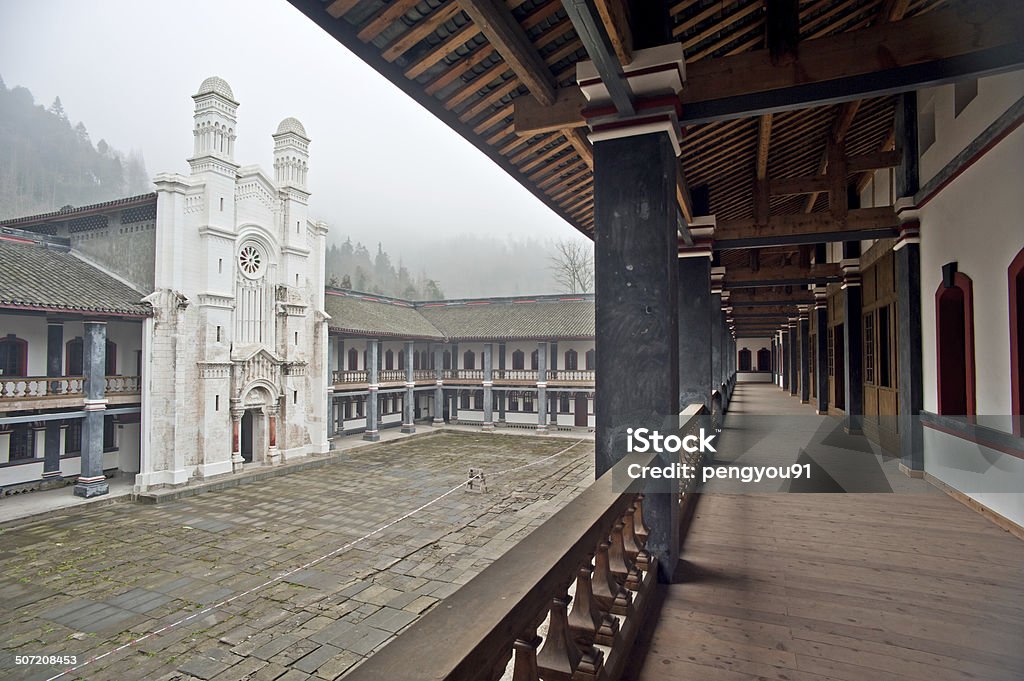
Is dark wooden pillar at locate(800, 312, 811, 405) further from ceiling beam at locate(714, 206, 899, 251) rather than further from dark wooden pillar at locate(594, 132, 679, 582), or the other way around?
dark wooden pillar at locate(594, 132, 679, 582)

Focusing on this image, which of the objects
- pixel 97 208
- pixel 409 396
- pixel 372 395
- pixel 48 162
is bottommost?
pixel 409 396

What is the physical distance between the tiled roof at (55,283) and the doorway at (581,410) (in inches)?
771

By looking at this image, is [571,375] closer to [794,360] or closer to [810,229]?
[794,360]

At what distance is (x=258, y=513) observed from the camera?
48.5 feet

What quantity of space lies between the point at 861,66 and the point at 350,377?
24.2m

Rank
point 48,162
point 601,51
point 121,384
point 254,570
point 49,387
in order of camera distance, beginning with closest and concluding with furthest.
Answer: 1. point 601,51
2. point 254,570
3. point 49,387
4. point 121,384
5. point 48,162

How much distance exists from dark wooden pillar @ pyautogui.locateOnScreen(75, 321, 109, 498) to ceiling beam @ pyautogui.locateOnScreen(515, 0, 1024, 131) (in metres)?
17.1

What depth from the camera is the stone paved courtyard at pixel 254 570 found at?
7984 mm

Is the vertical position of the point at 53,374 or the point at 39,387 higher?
the point at 53,374

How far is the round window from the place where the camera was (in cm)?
1933

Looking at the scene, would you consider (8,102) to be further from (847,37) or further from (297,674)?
(847,37)

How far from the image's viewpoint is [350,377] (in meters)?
25.2

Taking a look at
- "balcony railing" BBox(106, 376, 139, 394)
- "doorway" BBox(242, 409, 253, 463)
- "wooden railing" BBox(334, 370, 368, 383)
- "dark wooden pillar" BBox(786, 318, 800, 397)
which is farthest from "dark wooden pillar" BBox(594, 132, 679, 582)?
"wooden railing" BBox(334, 370, 368, 383)

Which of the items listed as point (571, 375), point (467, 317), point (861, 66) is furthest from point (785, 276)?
point (467, 317)
